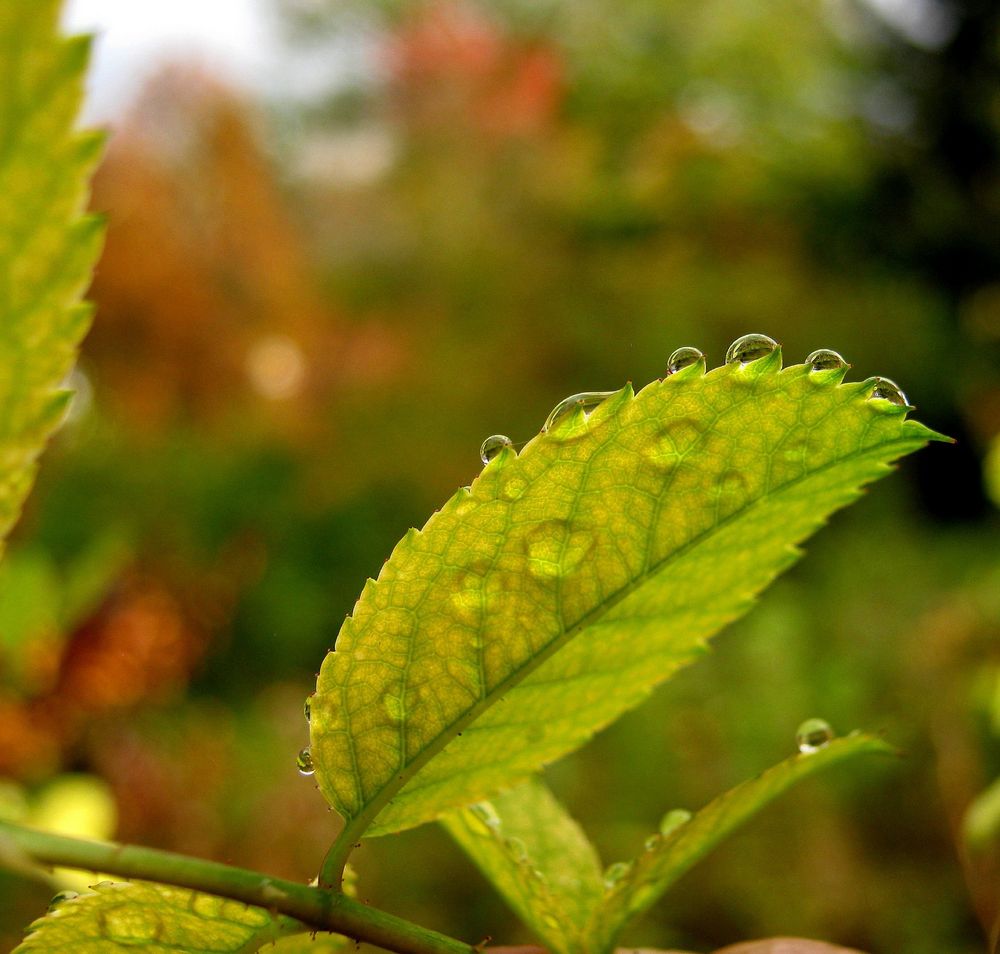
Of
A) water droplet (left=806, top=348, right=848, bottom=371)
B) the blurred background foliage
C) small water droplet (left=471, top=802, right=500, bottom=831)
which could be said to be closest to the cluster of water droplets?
water droplet (left=806, top=348, right=848, bottom=371)

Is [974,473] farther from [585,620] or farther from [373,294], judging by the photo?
[585,620]

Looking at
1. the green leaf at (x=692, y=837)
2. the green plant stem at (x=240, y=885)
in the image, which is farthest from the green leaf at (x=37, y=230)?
the green leaf at (x=692, y=837)

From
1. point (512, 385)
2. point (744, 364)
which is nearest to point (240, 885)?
point (744, 364)

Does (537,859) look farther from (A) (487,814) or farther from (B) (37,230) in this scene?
(B) (37,230)

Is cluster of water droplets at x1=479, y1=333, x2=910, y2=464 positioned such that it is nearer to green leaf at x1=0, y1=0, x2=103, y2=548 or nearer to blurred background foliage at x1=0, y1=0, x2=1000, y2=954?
green leaf at x1=0, y1=0, x2=103, y2=548

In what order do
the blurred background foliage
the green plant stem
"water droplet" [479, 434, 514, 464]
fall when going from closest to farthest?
the green plant stem → "water droplet" [479, 434, 514, 464] → the blurred background foliage

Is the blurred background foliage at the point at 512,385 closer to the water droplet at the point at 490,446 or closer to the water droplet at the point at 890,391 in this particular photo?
the water droplet at the point at 490,446

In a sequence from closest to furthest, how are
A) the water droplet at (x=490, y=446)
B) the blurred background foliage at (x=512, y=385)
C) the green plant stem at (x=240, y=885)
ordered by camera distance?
the green plant stem at (x=240, y=885) < the water droplet at (x=490, y=446) < the blurred background foliage at (x=512, y=385)
